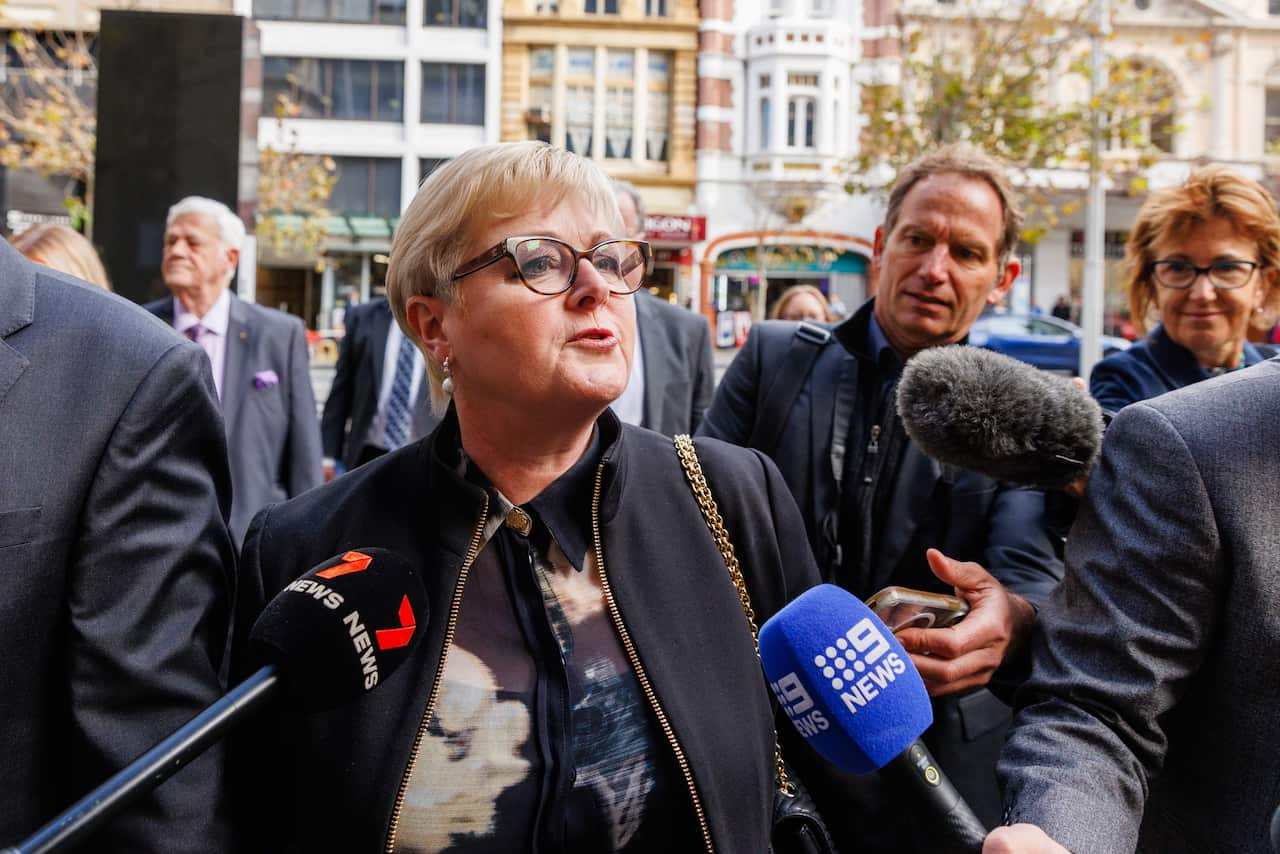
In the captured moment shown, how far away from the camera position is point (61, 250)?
4.42 meters

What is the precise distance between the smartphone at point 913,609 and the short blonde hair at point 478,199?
2.53 feet

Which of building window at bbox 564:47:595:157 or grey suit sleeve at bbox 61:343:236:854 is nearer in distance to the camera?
grey suit sleeve at bbox 61:343:236:854

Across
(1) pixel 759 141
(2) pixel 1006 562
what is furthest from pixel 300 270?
(2) pixel 1006 562

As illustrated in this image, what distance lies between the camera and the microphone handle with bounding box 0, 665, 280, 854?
1014mm

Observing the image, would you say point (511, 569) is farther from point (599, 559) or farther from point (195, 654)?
point (195, 654)

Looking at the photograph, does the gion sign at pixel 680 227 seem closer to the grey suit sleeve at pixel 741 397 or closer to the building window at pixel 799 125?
the building window at pixel 799 125

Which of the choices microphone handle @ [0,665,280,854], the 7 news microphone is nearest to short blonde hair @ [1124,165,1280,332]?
the 7 news microphone

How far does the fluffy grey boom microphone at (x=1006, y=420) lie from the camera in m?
1.80

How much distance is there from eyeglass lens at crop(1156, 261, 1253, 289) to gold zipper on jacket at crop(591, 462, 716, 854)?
2028 millimetres

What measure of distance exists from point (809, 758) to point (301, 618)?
104 centimetres

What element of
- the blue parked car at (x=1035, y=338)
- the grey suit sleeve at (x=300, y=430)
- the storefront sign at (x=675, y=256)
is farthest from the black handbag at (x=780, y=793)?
the storefront sign at (x=675, y=256)

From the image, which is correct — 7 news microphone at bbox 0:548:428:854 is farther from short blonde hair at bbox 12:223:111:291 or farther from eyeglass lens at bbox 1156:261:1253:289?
short blonde hair at bbox 12:223:111:291

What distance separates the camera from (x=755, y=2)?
30.8 meters

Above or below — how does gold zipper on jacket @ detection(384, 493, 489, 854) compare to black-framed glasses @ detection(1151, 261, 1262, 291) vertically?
below
